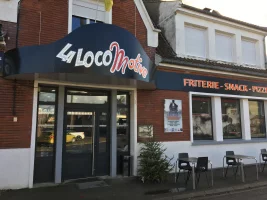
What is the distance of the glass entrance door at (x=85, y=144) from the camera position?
7.93m

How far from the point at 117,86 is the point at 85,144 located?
2274 mm

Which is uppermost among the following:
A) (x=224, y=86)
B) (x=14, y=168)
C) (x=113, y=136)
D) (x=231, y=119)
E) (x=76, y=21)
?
(x=76, y=21)

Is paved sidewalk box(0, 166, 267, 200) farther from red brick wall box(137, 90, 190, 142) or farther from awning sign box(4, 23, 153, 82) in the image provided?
awning sign box(4, 23, 153, 82)

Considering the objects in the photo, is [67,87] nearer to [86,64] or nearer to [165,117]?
[86,64]

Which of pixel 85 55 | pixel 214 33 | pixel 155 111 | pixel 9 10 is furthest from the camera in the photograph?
pixel 214 33

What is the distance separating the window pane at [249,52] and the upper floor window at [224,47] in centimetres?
93

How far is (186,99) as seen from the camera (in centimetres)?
980

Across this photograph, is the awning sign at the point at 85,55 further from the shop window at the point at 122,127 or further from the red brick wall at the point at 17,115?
the shop window at the point at 122,127

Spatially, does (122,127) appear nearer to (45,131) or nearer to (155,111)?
(155,111)

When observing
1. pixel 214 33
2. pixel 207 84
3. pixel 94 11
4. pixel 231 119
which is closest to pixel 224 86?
pixel 207 84

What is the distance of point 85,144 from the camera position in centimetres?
825

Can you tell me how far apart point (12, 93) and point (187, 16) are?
781 centimetres

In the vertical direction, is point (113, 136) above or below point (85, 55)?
below

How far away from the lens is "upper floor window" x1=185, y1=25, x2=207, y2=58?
10758 mm
